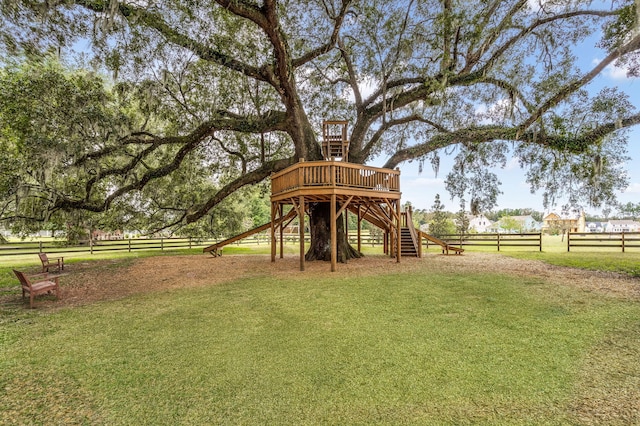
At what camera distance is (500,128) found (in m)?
11.9

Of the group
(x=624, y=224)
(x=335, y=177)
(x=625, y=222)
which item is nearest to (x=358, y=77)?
(x=335, y=177)

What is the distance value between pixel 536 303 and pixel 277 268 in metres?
7.95

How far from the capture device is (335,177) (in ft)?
33.7

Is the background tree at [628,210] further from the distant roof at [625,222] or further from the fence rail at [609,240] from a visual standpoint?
the distant roof at [625,222]

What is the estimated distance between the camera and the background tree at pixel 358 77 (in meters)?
8.69

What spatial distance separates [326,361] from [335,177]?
289 inches

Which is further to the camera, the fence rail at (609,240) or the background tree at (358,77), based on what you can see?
the fence rail at (609,240)

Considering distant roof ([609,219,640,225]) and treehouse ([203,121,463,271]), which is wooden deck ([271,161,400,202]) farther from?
distant roof ([609,219,640,225])

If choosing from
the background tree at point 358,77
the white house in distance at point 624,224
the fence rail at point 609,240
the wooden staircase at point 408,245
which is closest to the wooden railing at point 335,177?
the background tree at point 358,77

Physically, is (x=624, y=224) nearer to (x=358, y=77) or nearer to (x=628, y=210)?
(x=628, y=210)

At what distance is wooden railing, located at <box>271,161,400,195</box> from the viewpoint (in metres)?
10.2

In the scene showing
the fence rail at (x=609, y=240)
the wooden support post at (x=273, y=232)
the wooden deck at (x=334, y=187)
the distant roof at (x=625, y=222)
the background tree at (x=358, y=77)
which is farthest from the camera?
the distant roof at (x=625, y=222)

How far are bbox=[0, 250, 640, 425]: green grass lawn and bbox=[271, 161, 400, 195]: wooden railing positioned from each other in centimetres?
503

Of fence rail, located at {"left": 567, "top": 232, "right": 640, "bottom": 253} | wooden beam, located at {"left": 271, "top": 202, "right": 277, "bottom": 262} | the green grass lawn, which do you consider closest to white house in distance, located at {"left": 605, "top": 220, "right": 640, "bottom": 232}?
fence rail, located at {"left": 567, "top": 232, "right": 640, "bottom": 253}
